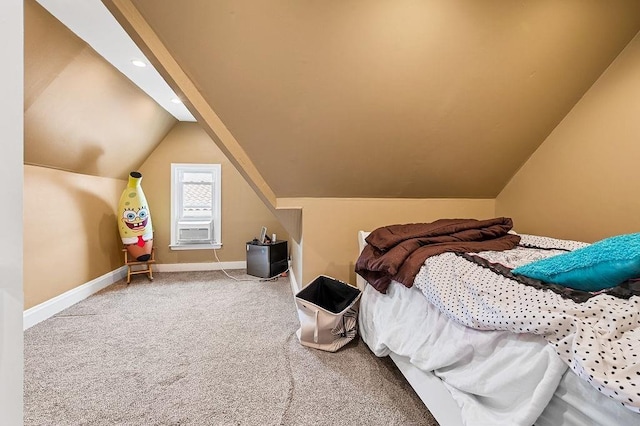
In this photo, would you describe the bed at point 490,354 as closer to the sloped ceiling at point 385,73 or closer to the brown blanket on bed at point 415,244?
the brown blanket on bed at point 415,244

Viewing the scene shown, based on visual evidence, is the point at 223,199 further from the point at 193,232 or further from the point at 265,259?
the point at 265,259

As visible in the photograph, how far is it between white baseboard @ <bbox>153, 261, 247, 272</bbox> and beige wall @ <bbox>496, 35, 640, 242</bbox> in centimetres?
342

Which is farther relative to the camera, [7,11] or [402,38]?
[402,38]

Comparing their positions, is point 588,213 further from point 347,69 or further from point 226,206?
point 226,206

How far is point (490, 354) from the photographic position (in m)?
0.88

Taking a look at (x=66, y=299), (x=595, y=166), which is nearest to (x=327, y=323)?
(x=595, y=166)

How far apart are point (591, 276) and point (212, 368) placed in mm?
1772

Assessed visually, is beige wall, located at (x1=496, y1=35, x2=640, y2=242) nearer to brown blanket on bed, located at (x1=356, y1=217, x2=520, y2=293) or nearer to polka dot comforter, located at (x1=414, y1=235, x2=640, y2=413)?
brown blanket on bed, located at (x1=356, y1=217, x2=520, y2=293)

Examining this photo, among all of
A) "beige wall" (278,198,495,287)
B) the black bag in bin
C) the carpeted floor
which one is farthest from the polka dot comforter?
"beige wall" (278,198,495,287)

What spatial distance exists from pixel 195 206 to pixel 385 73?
3262 mm

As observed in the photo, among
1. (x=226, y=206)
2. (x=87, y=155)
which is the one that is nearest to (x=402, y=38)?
(x=87, y=155)

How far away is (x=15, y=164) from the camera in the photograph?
1.54 feet

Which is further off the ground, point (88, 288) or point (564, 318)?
point (564, 318)

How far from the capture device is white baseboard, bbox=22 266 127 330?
2.16m
